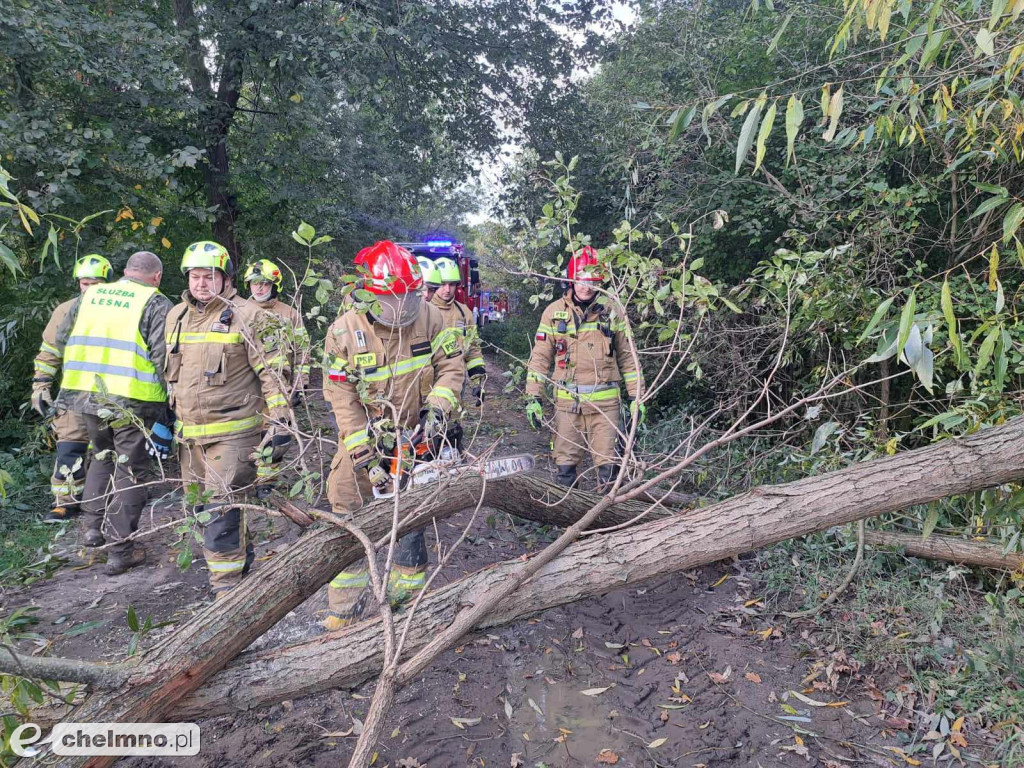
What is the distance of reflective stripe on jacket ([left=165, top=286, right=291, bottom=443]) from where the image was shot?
11.8 ft

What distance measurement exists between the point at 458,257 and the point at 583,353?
26.6ft

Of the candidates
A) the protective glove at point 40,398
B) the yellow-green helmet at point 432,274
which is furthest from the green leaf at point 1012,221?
the protective glove at point 40,398

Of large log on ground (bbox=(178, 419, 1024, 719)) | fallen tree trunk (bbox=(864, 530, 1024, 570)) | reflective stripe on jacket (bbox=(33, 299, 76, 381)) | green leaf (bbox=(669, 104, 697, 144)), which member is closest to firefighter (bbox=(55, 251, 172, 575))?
reflective stripe on jacket (bbox=(33, 299, 76, 381))

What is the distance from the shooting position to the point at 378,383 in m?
3.55

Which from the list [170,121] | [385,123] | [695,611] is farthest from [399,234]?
[695,611]

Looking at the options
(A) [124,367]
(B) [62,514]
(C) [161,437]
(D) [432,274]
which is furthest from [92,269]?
(D) [432,274]

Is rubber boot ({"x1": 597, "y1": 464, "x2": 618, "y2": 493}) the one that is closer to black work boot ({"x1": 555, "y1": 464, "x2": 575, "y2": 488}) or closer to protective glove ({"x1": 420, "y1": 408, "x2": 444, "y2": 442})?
black work boot ({"x1": 555, "y1": 464, "x2": 575, "y2": 488})

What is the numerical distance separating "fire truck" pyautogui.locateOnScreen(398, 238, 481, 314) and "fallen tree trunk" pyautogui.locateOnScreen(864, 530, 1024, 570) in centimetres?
787

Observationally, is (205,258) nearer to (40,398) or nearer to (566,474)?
(40,398)

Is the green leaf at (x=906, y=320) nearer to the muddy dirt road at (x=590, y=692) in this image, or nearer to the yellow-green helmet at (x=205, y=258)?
the muddy dirt road at (x=590, y=692)

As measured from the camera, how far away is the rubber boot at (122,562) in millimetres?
4277

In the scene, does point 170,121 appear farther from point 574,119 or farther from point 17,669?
point 17,669

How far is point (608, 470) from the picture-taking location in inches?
198

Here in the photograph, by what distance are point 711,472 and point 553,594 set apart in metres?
2.81
